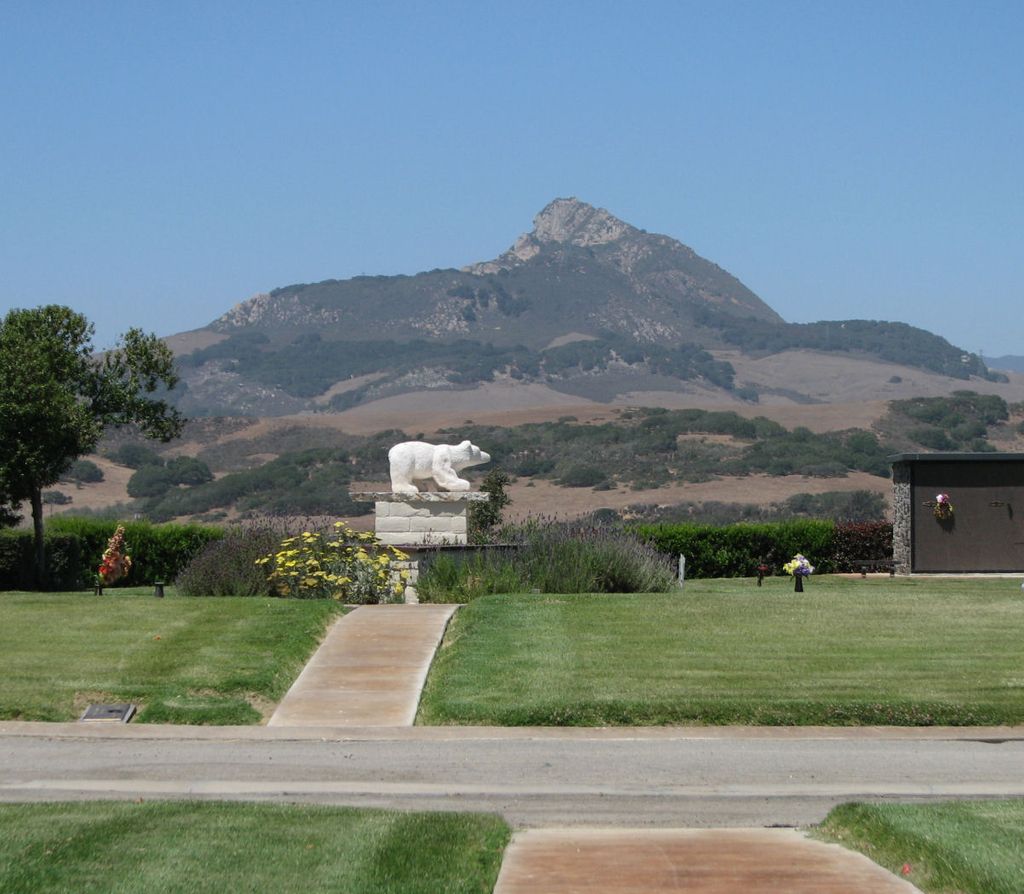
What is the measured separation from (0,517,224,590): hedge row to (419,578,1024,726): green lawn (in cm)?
1191

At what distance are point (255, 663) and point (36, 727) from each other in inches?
88.0

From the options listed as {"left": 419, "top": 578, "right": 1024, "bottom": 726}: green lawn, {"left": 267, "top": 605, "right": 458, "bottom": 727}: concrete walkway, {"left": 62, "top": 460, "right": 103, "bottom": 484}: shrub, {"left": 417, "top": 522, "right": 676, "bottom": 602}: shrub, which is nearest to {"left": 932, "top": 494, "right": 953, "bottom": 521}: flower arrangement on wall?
{"left": 417, "top": 522, "right": 676, "bottom": 602}: shrub

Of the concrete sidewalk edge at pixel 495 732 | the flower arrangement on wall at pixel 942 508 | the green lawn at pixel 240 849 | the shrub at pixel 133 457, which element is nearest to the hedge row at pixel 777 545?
the flower arrangement on wall at pixel 942 508

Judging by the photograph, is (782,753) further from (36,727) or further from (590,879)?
(36,727)

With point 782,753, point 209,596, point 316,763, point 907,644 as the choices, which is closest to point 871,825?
point 782,753

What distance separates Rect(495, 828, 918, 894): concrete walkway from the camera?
738 cm

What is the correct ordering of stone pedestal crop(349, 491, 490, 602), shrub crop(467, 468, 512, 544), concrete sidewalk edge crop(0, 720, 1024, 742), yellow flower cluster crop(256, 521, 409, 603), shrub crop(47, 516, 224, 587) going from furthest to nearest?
shrub crop(47, 516, 224, 587) < shrub crop(467, 468, 512, 544) < stone pedestal crop(349, 491, 490, 602) < yellow flower cluster crop(256, 521, 409, 603) < concrete sidewalk edge crop(0, 720, 1024, 742)

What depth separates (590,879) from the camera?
751 centimetres

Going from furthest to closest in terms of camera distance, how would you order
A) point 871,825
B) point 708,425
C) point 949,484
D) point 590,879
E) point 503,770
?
point 708,425
point 949,484
point 503,770
point 871,825
point 590,879

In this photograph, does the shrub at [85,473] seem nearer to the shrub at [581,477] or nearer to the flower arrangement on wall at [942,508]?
the shrub at [581,477]

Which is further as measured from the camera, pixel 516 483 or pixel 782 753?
pixel 516 483

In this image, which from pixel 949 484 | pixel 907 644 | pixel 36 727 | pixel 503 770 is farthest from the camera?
pixel 949 484

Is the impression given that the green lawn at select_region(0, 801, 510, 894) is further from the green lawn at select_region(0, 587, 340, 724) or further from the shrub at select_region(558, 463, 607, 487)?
the shrub at select_region(558, 463, 607, 487)

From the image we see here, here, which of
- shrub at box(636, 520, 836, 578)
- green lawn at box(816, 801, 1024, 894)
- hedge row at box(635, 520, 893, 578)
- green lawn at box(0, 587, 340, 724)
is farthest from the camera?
hedge row at box(635, 520, 893, 578)
